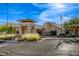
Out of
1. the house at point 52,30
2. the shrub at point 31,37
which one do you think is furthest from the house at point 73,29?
the shrub at point 31,37

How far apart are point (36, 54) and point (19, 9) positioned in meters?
0.65

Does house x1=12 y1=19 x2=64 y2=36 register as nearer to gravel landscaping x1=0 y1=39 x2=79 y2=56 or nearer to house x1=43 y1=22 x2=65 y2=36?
house x1=43 y1=22 x2=65 y2=36

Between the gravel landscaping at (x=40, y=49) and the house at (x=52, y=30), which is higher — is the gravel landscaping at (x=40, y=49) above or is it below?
below

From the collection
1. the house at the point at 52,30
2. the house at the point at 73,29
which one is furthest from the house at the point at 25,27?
the house at the point at 73,29

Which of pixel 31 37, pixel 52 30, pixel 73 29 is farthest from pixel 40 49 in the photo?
pixel 73 29

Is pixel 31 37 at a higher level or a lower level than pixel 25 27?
lower

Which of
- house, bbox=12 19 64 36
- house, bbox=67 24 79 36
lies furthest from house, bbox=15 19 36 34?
house, bbox=67 24 79 36

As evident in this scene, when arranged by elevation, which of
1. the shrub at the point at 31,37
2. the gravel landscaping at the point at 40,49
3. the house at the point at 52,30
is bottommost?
the gravel landscaping at the point at 40,49

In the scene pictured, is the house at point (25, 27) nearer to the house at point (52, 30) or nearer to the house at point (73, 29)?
the house at point (52, 30)

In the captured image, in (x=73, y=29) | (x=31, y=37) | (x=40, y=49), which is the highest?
(x=73, y=29)

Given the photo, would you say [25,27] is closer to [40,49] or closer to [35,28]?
[35,28]

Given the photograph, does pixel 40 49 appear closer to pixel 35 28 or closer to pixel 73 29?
pixel 35 28

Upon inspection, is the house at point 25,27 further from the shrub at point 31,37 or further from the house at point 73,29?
the house at point 73,29

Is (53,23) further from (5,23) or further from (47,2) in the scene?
(5,23)
